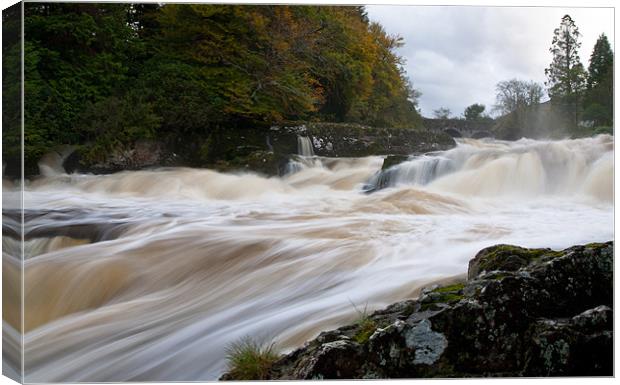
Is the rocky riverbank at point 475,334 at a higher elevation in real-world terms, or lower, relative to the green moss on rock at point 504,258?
lower

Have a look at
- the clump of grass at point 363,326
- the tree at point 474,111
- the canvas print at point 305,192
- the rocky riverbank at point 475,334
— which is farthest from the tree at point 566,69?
the clump of grass at point 363,326

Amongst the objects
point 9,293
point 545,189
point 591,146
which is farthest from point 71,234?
point 591,146

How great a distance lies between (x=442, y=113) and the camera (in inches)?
169

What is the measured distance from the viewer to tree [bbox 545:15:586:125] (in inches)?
168

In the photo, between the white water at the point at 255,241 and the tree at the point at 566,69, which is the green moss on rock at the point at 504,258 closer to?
the white water at the point at 255,241

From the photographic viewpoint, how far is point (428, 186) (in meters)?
4.22

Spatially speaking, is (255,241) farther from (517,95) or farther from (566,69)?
(566,69)

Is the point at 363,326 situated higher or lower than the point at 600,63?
lower

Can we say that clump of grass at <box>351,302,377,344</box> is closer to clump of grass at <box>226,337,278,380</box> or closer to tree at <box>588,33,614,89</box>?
clump of grass at <box>226,337,278,380</box>

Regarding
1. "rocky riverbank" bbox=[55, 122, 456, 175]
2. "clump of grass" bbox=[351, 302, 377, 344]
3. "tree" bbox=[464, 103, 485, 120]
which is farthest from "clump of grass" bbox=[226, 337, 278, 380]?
"tree" bbox=[464, 103, 485, 120]

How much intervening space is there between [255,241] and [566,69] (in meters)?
2.18

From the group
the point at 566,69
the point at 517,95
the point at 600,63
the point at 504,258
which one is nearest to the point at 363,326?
the point at 504,258

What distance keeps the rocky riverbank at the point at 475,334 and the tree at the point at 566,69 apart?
41.1 inches

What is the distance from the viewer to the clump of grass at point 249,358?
382 cm
